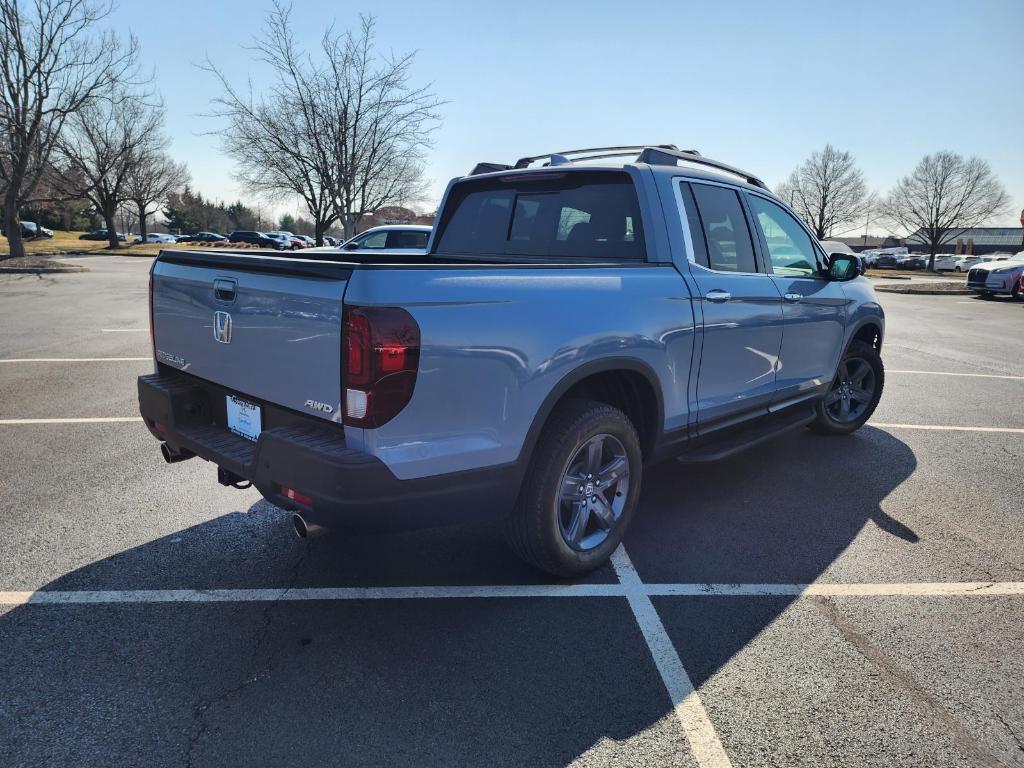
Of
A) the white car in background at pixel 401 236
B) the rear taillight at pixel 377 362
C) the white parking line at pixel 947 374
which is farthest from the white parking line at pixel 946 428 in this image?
the white car in background at pixel 401 236

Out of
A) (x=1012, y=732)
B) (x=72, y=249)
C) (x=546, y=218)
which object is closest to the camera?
(x=1012, y=732)

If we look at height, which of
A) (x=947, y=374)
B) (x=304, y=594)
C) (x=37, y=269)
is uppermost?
(x=37, y=269)

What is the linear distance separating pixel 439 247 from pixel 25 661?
10.4 feet

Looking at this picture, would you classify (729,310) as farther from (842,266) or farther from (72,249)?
(72,249)

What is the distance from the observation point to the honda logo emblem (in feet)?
9.62

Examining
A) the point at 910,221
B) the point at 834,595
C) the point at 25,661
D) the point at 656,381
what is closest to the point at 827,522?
the point at 834,595

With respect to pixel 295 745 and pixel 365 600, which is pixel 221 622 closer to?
pixel 365 600

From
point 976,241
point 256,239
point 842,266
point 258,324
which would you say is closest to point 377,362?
point 258,324

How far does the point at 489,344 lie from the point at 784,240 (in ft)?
10.1

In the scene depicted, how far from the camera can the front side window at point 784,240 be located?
450cm

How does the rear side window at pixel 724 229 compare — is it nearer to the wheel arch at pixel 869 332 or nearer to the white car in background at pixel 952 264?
the wheel arch at pixel 869 332

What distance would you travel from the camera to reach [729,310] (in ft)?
12.5

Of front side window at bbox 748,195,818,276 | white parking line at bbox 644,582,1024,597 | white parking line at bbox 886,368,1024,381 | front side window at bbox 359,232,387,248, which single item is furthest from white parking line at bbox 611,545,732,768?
front side window at bbox 359,232,387,248

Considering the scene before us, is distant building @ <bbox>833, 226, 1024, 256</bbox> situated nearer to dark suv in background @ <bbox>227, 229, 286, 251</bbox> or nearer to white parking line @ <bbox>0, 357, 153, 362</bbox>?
dark suv in background @ <bbox>227, 229, 286, 251</bbox>
